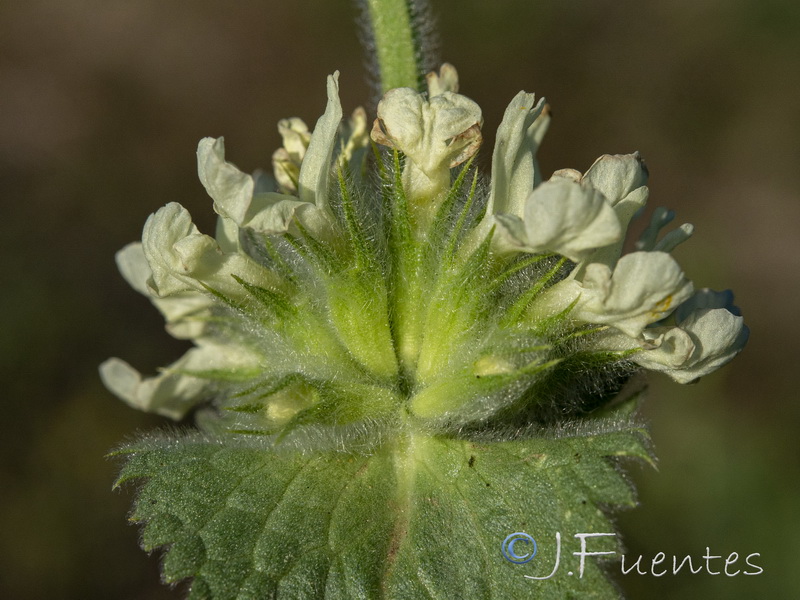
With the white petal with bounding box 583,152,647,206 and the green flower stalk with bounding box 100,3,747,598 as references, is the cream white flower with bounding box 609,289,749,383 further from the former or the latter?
the white petal with bounding box 583,152,647,206

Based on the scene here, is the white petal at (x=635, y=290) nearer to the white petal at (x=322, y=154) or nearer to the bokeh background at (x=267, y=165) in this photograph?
the white petal at (x=322, y=154)

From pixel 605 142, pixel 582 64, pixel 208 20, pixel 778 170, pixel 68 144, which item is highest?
pixel 208 20

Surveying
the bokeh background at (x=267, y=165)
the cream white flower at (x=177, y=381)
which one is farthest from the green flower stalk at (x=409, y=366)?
the bokeh background at (x=267, y=165)

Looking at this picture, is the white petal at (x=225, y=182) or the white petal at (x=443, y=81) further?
the white petal at (x=443, y=81)

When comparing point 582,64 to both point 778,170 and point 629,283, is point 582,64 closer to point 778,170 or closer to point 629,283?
point 778,170

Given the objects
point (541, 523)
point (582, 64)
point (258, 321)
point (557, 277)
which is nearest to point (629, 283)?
point (557, 277)

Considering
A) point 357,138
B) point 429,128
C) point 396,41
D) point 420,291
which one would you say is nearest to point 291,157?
point 357,138

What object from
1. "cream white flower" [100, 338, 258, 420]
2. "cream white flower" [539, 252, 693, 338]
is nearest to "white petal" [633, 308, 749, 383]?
"cream white flower" [539, 252, 693, 338]
